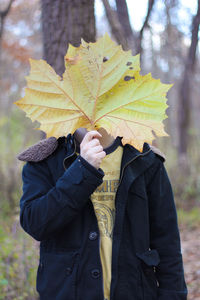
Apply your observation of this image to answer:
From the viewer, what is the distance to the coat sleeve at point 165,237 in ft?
4.81

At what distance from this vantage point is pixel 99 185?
1286 millimetres

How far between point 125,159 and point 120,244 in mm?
415

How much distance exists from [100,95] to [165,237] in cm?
82

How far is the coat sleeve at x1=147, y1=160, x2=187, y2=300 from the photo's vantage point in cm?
147

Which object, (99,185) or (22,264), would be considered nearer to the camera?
(99,185)

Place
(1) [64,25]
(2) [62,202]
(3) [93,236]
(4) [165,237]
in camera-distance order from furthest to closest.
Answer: (1) [64,25], (4) [165,237], (3) [93,236], (2) [62,202]

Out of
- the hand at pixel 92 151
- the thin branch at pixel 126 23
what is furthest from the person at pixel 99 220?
the thin branch at pixel 126 23

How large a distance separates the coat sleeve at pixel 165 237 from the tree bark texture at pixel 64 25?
4.00 ft

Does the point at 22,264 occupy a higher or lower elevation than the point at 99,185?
lower

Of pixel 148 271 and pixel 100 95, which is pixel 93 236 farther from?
pixel 100 95

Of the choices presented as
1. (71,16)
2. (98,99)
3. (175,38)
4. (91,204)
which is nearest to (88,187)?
(91,204)

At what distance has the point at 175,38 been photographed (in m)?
4.41

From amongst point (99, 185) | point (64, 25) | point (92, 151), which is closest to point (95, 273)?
point (99, 185)

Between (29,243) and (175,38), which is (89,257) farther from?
(175,38)
